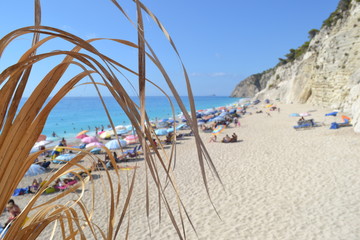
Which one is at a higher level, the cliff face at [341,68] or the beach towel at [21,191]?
the cliff face at [341,68]

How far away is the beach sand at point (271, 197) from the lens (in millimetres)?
5371

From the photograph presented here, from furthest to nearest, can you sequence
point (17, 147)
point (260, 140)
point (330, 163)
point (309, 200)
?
point (260, 140) → point (330, 163) → point (309, 200) → point (17, 147)

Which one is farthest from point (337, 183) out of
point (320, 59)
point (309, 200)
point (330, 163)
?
point (320, 59)

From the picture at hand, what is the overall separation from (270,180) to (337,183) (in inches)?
76.0

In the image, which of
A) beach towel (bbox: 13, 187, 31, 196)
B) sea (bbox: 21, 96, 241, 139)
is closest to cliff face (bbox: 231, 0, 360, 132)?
sea (bbox: 21, 96, 241, 139)

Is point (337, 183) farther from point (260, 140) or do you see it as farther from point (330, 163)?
point (260, 140)

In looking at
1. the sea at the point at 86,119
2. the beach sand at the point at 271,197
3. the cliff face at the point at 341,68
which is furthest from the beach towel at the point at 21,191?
the cliff face at the point at 341,68

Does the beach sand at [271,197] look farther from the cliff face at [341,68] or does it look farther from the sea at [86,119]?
the cliff face at [341,68]

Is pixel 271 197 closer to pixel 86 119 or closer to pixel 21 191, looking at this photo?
pixel 21 191

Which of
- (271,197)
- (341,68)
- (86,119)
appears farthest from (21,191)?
(86,119)

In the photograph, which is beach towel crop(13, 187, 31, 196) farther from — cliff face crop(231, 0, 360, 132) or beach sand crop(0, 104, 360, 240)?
cliff face crop(231, 0, 360, 132)

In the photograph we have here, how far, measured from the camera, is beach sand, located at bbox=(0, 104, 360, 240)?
5.37 metres

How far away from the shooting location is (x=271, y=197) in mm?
6973

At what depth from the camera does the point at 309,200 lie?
649 centimetres
